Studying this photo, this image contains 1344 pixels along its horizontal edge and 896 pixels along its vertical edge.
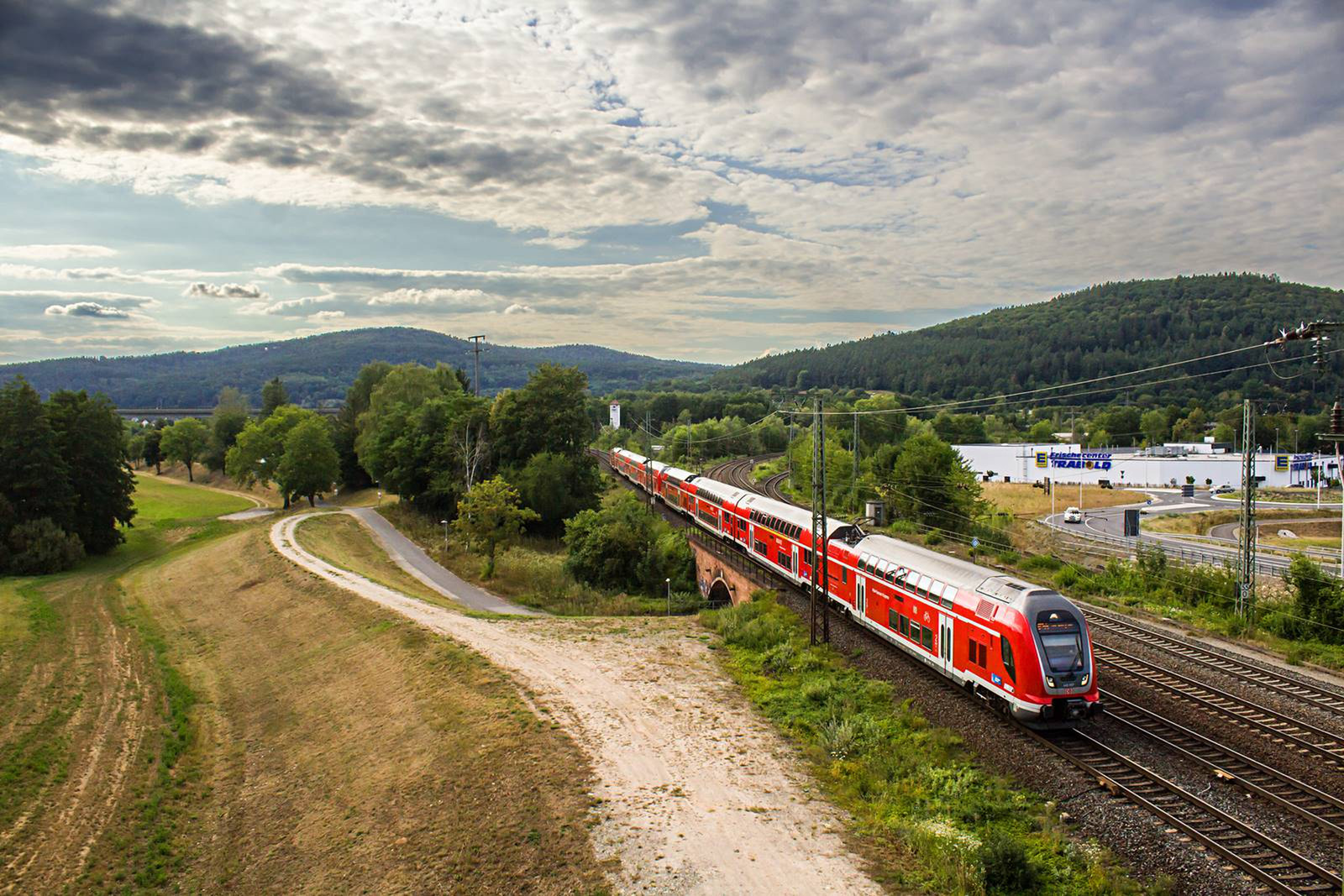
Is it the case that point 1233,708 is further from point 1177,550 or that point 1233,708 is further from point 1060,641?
point 1177,550

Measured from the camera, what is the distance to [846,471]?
70.1 metres

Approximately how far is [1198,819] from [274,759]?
25.6 metres

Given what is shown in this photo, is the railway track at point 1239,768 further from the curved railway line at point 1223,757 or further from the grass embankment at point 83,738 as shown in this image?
the grass embankment at point 83,738

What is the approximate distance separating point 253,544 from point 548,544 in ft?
67.7

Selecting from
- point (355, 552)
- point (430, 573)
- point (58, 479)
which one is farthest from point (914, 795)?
point (58, 479)

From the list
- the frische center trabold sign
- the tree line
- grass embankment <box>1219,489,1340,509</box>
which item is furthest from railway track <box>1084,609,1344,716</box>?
grass embankment <box>1219,489,1340,509</box>

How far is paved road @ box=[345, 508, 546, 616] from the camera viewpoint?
42.6 meters

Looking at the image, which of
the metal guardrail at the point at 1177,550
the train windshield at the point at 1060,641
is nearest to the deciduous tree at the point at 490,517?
the metal guardrail at the point at 1177,550

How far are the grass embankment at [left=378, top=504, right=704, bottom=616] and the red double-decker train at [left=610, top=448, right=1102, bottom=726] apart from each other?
33.6 feet

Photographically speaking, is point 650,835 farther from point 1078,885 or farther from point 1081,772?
point 1081,772

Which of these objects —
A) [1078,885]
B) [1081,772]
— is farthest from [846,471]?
[1078,885]

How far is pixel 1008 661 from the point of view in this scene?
62.3ft

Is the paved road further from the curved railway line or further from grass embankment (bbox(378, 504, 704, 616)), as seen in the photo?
the curved railway line

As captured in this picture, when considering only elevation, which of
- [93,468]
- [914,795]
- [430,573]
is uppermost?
[93,468]
